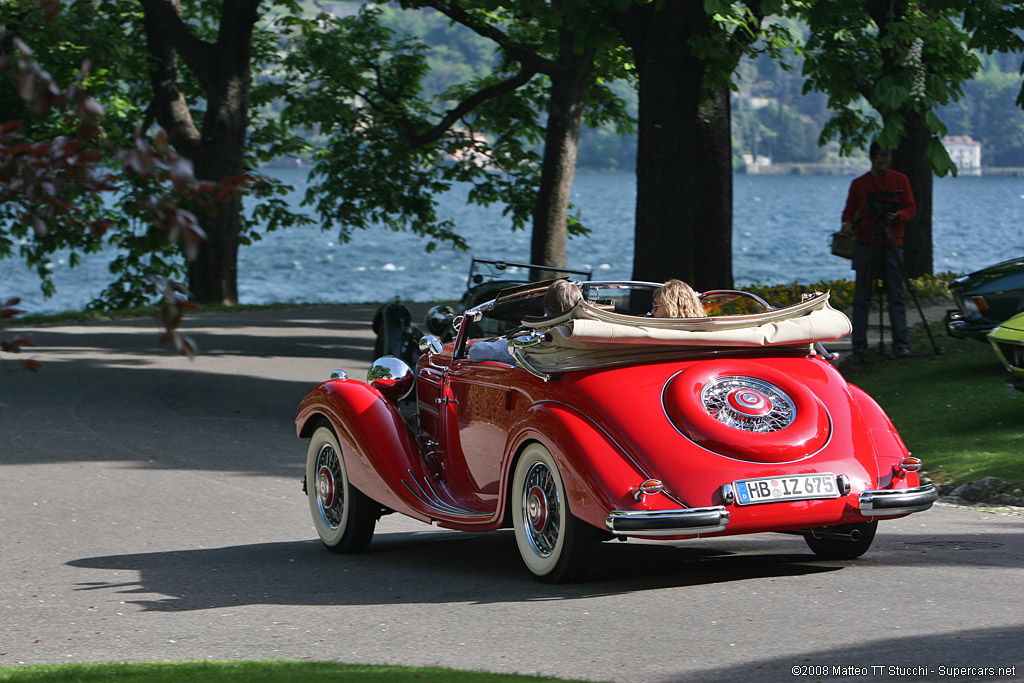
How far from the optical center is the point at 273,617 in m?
6.02

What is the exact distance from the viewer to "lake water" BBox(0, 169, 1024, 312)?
55875mm

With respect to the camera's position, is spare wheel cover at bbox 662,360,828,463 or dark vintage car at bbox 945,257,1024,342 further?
dark vintage car at bbox 945,257,1024,342

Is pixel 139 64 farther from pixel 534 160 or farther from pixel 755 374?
pixel 755 374

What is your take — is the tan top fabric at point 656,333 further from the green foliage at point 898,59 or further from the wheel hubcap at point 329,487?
the green foliage at point 898,59

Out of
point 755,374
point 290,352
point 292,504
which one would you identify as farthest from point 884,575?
point 290,352

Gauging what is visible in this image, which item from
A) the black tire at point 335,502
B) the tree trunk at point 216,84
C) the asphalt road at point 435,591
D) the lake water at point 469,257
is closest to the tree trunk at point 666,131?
the asphalt road at point 435,591

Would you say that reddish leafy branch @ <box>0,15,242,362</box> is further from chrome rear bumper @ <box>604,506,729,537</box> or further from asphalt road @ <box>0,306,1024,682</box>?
chrome rear bumper @ <box>604,506,729,537</box>

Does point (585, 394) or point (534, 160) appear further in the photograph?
point (534, 160)

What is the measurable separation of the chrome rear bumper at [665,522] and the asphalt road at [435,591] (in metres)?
0.35

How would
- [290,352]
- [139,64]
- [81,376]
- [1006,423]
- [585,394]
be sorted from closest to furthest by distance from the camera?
[585,394] → [1006,423] → [81,376] → [290,352] → [139,64]

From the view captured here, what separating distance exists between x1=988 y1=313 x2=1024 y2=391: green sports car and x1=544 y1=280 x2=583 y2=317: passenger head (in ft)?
13.5

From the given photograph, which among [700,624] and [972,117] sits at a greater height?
[972,117]

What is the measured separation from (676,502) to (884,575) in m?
1.25

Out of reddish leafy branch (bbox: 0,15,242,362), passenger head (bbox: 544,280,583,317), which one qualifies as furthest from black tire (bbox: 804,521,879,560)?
reddish leafy branch (bbox: 0,15,242,362)
